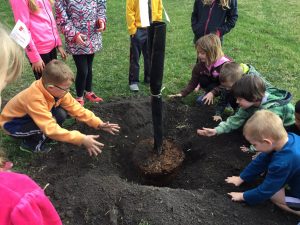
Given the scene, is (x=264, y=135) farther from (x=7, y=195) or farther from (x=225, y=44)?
(x=225, y=44)

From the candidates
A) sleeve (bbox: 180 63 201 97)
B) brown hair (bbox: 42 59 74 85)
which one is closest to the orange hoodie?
brown hair (bbox: 42 59 74 85)

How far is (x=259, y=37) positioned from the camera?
8141mm

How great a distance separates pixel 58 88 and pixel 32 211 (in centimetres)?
249

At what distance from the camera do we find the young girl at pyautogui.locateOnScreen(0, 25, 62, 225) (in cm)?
149

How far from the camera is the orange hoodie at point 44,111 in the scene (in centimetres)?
380

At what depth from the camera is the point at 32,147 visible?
438cm

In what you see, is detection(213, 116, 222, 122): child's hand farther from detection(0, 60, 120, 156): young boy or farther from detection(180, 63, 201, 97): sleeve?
detection(0, 60, 120, 156): young boy

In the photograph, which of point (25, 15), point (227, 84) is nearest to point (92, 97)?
point (25, 15)

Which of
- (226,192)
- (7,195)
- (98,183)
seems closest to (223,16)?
(226,192)

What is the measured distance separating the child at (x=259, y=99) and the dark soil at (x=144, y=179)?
425mm

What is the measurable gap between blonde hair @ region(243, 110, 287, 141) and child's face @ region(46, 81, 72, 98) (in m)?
1.94

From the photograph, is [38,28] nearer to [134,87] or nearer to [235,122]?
[134,87]

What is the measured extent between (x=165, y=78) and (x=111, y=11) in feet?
17.0

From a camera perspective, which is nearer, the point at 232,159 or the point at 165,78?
the point at 232,159
